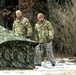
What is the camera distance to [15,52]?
596 inches

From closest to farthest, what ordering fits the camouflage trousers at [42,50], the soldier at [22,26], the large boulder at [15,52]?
the large boulder at [15,52] < the soldier at [22,26] < the camouflage trousers at [42,50]

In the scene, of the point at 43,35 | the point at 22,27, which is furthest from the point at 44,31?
the point at 22,27

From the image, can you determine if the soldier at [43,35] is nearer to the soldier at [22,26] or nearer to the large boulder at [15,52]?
the soldier at [22,26]

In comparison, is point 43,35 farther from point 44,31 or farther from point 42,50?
point 42,50

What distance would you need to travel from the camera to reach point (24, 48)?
15234 mm

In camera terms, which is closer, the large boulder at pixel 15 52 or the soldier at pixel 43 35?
the large boulder at pixel 15 52

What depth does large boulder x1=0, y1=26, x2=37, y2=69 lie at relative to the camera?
591 inches

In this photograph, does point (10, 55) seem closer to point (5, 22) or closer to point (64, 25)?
point (64, 25)

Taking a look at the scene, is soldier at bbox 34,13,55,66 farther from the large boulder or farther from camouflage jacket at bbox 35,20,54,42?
the large boulder

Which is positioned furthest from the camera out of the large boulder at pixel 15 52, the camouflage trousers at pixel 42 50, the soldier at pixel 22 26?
the camouflage trousers at pixel 42 50

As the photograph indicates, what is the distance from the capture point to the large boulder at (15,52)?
49.3 ft

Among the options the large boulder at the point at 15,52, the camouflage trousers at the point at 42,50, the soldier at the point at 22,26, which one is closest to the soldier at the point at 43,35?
the camouflage trousers at the point at 42,50

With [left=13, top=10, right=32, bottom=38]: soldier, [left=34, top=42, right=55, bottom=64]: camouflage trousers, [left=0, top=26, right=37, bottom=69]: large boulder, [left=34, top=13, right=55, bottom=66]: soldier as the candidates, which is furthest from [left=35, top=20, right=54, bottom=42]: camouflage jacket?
[left=0, top=26, right=37, bottom=69]: large boulder

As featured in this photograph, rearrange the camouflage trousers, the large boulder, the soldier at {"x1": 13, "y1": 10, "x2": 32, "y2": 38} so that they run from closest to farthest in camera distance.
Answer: the large boulder
the soldier at {"x1": 13, "y1": 10, "x2": 32, "y2": 38}
the camouflage trousers
